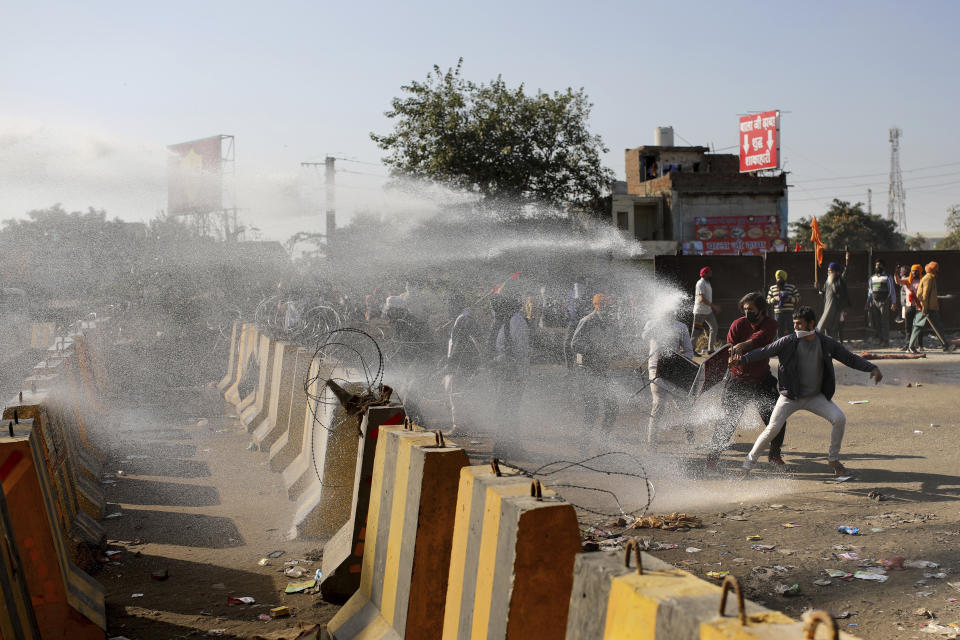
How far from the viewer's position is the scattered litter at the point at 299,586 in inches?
196

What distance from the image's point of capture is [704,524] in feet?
20.5

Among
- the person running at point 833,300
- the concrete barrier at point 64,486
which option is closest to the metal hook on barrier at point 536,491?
the concrete barrier at point 64,486

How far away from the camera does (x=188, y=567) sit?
5520 millimetres

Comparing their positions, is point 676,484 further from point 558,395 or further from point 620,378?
point 558,395

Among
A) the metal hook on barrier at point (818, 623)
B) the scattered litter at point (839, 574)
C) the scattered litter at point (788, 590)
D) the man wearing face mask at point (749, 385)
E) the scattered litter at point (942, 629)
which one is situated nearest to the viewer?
the metal hook on barrier at point (818, 623)

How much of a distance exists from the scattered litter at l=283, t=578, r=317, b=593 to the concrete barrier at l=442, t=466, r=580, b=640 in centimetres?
229

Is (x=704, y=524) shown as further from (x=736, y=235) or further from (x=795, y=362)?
(x=736, y=235)

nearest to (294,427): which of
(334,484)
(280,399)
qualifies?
(280,399)

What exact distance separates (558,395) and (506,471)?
9.49 meters

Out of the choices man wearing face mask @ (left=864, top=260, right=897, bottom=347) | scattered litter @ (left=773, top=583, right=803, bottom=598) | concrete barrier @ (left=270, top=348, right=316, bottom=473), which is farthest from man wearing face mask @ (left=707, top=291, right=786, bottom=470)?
man wearing face mask @ (left=864, top=260, right=897, bottom=347)

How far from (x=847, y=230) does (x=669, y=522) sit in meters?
56.8

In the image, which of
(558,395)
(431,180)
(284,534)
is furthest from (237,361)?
(431,180)

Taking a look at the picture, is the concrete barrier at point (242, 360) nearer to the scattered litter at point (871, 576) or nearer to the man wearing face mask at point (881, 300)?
the scattered litter at point (871, 576)

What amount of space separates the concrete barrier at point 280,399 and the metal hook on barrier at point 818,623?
24.3ft
